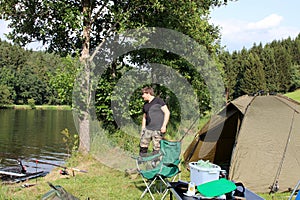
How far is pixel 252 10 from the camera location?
31.6 feet

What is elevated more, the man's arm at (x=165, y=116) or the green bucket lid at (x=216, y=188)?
the man's arm at (x=165, y=116)

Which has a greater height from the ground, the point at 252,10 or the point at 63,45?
the point at 252,10

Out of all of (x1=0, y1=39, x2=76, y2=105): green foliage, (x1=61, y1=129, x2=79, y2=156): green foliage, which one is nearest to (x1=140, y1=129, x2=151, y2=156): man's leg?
(x1=61, y1=129, x2=79, y2=156): green foliage

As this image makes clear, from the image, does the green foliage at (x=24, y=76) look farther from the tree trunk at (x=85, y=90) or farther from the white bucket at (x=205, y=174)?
the white bucket at (x=205, y=174)

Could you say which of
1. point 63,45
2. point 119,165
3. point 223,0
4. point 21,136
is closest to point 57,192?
point 119,165

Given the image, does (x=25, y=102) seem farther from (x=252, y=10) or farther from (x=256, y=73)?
(x=252, y=10)

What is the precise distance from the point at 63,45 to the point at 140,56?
77.8 inches

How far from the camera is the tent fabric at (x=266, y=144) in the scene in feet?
16.1

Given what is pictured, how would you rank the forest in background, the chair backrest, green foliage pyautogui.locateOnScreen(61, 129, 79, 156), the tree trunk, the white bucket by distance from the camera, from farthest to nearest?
1. the forest in background
2. the tree trunk
3. green foliage pyautogui.locateOnScreen(61, 129, 79, 156)
4. the chair backrest
5. the white bucket

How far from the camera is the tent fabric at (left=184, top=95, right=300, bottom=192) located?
490cm

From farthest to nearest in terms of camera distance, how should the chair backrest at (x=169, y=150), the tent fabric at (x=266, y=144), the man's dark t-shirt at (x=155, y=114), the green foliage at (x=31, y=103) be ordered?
the green foliage at (x=31, y=103) → the man's dark t-shirt at (x=155, y=114) → the tent fabric at (x=266, y=144) → the chair backrest at (x=169, y=150)

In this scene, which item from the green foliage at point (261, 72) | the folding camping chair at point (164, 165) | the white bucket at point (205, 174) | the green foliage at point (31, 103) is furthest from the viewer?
the green foliage at point (31, 103)

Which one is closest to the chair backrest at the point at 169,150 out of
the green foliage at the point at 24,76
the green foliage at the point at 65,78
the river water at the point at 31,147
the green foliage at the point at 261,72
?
the green foliage at the point at 65,78

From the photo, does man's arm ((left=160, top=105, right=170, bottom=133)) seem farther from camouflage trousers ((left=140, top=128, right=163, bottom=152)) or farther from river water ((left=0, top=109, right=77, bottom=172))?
river water ((left=0, top=109, right=77, bottom=172))
